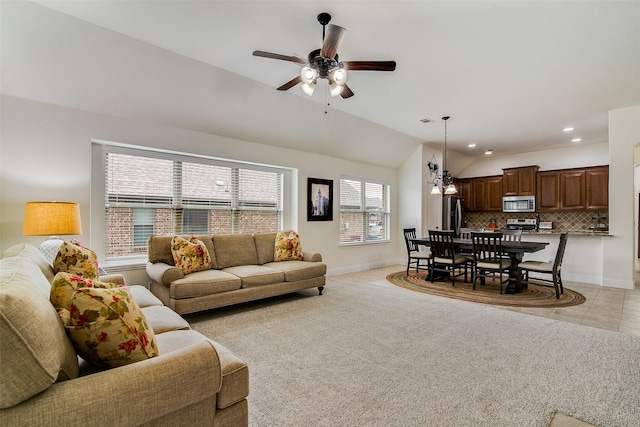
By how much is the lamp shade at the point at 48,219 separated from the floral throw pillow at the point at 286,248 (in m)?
2.57

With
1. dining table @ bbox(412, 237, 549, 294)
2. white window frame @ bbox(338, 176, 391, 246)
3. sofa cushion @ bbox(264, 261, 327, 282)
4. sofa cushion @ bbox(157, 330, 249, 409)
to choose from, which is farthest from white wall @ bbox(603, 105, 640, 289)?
sofa cushion @ bbox(157, 330, 249, 409)

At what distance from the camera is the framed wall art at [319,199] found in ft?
18.8

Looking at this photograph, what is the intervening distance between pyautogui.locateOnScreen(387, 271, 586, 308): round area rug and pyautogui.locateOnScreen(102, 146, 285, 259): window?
2.86 m

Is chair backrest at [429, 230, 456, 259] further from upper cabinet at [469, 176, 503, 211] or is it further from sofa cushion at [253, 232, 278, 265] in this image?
upper cabinet at [469, 176, 503, 211]

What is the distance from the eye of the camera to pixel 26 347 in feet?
3.13

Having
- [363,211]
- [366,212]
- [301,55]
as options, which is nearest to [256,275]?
[301,55]

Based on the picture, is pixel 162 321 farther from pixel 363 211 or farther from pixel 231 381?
pixel 363 211

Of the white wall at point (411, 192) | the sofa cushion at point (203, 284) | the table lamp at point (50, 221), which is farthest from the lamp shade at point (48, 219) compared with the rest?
the white wall at point (411, 192)

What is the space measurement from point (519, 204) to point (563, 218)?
1.02 m

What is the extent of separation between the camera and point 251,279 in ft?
12.5

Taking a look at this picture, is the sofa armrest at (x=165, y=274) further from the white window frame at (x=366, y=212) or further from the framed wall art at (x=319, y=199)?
the white window frame at (x=366, y=212)

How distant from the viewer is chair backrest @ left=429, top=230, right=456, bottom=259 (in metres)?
5.25

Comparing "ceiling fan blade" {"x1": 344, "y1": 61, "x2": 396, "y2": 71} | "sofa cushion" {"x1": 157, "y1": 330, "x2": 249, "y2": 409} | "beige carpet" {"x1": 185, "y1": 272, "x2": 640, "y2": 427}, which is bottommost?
"beige carpet" {"x1": 185, "y1": 272, "x2": 640, "y2": 427}

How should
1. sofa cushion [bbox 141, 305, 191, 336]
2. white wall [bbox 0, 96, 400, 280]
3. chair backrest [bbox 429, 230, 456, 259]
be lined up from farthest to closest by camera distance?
1. chair backrest [bbox 429, 230, 456, 259]
2. white wall [bbox 0, 96, 400, 280]
3. sofa cushion [bbox 141, 305, 191, 336]
